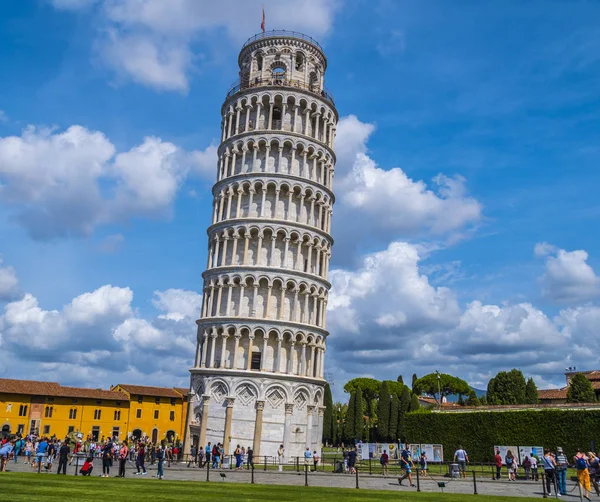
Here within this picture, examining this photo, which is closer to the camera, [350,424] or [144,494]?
[144,494]

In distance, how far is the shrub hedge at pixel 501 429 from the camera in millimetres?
43562

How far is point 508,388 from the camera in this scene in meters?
76.0

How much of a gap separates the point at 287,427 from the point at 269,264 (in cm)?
1383

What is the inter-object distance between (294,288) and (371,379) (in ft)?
229

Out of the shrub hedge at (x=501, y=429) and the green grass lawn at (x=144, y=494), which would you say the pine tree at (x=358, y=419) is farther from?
the green grass lawn at (x=144, y=494)

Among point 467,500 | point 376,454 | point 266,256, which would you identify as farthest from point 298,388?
point 467,500

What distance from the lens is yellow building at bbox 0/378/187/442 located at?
7562 centimetres

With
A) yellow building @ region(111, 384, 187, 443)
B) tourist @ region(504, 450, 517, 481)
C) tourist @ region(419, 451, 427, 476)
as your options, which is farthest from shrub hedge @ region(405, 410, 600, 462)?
yellow building @ region(111, 384, 187, 443)

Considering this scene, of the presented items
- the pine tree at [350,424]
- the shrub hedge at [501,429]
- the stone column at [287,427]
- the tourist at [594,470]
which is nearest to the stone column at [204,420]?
the stone column at [287,427]

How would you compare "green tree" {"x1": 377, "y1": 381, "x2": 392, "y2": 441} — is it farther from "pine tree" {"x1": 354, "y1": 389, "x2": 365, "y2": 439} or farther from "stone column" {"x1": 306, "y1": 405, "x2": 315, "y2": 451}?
"stone column" {"x1": 306, "y1": 405, "x2": 315, "y2": 451}

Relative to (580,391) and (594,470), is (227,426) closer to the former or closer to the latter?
(594,470)

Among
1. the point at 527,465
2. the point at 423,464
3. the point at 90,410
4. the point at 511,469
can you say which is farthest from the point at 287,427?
the point at 90,410

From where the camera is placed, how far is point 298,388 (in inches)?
1880

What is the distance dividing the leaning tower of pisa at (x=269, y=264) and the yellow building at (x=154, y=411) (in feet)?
137
